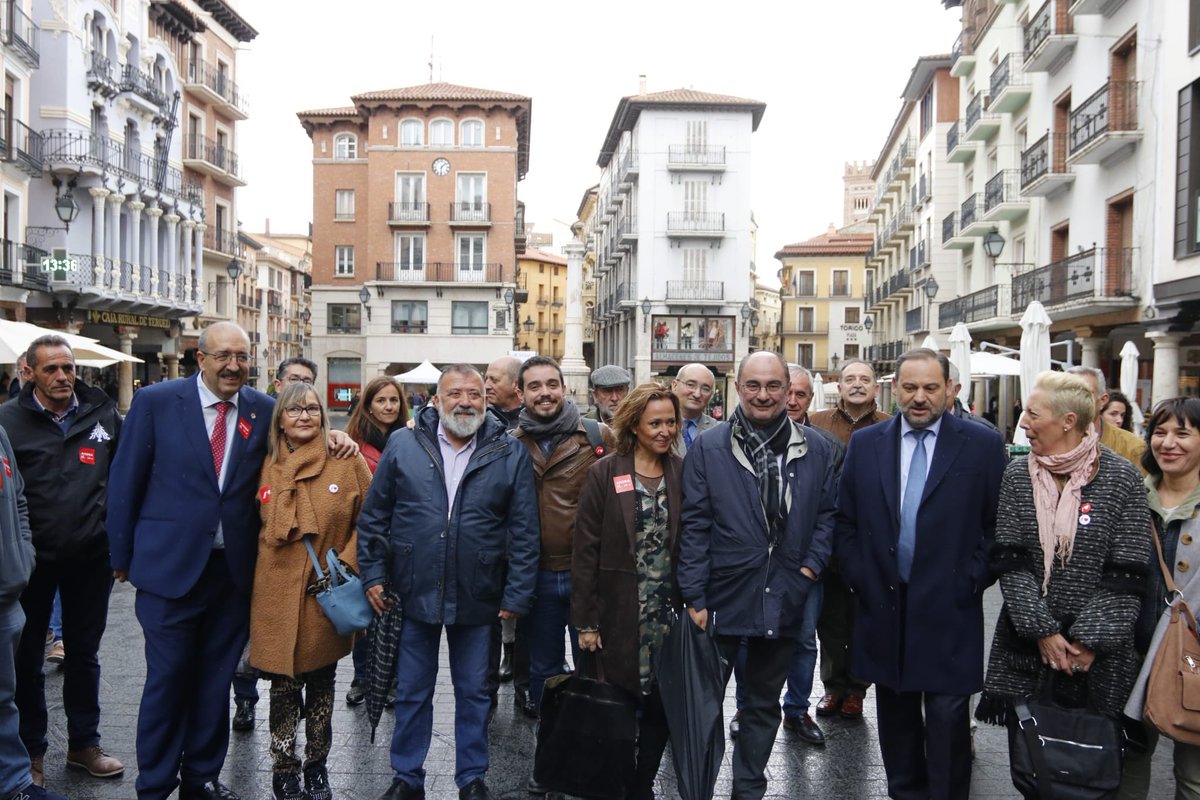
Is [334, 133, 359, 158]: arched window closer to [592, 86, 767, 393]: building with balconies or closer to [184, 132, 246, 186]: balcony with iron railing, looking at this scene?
[184, 132, 246, 186]: balcony with iron railing

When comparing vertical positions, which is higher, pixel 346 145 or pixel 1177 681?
pixel 346 145

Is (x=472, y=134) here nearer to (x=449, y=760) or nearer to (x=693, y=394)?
(x=693, y=394)

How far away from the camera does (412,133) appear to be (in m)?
42.9

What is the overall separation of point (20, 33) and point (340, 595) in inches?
1061

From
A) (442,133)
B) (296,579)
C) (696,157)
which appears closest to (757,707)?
(296,579)

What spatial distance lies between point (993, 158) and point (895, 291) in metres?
15.2

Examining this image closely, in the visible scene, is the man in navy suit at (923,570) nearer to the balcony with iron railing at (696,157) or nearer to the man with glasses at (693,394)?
the man with glasses at (693,394)

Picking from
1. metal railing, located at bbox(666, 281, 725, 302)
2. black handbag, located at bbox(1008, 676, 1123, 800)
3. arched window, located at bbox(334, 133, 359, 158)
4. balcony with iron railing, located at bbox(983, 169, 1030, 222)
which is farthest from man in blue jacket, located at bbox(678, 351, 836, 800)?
arched window, located at bbox(334, 133, 359, 158)

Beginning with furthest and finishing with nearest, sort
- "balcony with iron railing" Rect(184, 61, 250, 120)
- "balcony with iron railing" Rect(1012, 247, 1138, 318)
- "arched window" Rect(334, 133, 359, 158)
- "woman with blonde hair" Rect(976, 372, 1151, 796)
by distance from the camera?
"arched window" Rect(334, 133, 359, 158)
"balcony with iron railing" Rect(184, 61, 250, 120)
"balcony with iron railing" Rect(1012, 247, 1138, 318)
"woman with blonde hair" Rect(976, 372, 1151, 796)

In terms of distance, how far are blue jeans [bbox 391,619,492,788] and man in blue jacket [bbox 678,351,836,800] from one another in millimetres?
1113

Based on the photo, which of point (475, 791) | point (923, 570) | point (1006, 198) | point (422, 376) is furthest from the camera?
point (1006, 198)

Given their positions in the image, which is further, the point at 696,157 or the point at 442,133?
the point at 696,157

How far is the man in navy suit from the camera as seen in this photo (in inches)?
166

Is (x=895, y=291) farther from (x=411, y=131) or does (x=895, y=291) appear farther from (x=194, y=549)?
(x=194, y=549)
